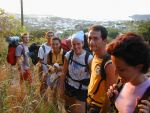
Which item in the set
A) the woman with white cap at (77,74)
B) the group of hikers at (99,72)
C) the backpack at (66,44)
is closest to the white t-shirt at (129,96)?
the group of hikers at (99,72)

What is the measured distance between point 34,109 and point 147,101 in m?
2.98

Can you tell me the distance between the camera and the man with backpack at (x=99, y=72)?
390 centimetres

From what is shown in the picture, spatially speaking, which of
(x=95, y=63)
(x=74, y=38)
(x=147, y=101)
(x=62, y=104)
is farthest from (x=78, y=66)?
(x=147, y=101)

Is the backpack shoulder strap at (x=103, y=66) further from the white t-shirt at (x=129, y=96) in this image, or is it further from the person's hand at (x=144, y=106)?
the person's hand at (x=144, y=106)

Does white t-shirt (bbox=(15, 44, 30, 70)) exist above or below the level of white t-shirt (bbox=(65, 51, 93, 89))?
below

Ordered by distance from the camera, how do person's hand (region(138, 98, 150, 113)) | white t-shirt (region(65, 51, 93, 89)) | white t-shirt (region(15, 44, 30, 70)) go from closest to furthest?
person's hand (region(138, 98, 150, 113))
white t-shirt (region(65, 51, 93, 89))
white t-shirt (region(15, 44, 30, 70))

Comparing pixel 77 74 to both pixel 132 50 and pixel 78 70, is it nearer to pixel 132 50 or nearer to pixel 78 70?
pixel 78 70

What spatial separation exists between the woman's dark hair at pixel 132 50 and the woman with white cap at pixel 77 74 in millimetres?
2567

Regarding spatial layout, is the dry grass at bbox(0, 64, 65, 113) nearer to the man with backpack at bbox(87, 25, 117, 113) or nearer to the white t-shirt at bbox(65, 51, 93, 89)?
the white t-shirt at bbox(65, 51, 93, 89)

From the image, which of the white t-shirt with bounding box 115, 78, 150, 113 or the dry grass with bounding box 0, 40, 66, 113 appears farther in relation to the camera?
the dry grass with bounding box 0, 40, 66, 113

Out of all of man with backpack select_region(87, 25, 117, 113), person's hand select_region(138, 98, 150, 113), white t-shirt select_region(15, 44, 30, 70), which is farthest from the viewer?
white t-shirt select_region(15, 44, 30, 70)

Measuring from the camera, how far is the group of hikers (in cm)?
252

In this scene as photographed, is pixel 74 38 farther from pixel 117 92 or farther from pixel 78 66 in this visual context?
pixel 117 92

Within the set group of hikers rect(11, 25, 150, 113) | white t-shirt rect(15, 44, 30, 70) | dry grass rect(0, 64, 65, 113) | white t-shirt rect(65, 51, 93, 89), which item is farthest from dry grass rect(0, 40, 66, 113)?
white t-shirt rect(15, 44, 30, 70)
